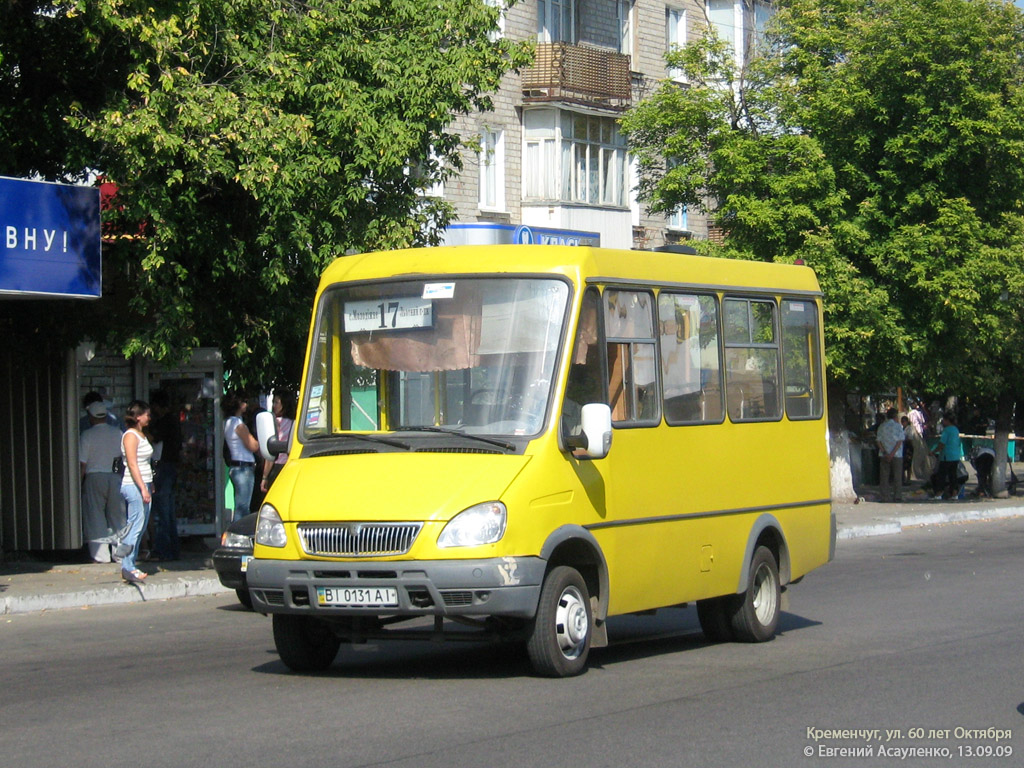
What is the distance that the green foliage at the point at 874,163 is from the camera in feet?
87.6

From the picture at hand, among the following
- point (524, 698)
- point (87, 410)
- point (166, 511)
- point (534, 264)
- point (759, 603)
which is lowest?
point (524, 698)

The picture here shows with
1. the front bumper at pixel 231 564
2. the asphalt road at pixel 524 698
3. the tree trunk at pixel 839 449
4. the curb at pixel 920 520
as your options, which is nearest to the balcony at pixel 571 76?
the tree trunk at pixel 839 449

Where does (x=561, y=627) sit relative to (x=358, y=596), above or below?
below

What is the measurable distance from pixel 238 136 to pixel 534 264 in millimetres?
6889

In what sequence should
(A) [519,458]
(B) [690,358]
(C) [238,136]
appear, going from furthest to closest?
(C) [238,136], (B) [690,358], (A) [519,458]

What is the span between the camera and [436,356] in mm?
9375

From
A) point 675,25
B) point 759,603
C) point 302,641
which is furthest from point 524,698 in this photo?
point 675,25

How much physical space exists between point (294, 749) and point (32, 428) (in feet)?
38.6

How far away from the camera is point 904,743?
7.22 meters

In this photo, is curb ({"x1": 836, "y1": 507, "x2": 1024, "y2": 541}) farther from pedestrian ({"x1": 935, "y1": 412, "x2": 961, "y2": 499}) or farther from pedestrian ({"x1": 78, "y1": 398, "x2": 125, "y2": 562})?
pedestrian ({"x1": 78, "y1": 398, "x2": 125, "y2": 562})

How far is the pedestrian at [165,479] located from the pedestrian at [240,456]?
3.29 ft

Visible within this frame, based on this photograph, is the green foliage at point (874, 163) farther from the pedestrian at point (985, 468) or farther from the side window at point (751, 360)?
the side window at point (751, 360)

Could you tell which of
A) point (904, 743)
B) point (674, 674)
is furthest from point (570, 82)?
point (904, 743)

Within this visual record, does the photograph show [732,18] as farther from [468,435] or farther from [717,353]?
[468,435]
